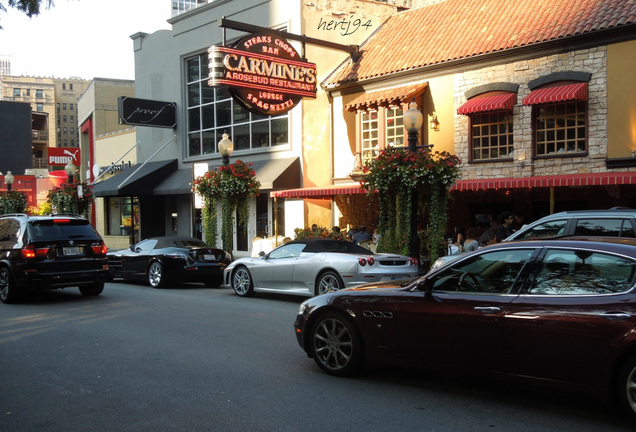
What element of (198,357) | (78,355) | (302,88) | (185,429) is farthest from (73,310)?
(302,88)

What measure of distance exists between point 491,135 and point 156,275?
32.5ft

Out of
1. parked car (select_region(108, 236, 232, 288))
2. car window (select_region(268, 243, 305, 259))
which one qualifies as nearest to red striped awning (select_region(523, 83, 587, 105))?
car window (select_region(268, 243, 305, 259))

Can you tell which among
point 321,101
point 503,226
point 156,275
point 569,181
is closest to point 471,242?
point 503,226

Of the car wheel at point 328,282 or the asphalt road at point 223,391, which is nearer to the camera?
the asphalt road at point 223,391

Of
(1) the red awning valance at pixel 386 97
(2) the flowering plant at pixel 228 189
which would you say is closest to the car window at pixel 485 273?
(1) the red awning valance at pixel 386 97

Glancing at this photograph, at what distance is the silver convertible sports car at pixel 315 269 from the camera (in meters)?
11.3

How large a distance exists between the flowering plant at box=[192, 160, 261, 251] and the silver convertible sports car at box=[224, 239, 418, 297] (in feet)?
16.8

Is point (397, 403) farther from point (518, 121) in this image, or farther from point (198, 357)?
point (518, 121)

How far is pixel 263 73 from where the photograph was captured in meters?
18.0

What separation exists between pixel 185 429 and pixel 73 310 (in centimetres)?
697

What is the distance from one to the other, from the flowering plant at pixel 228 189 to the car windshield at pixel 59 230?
6031 millimetres

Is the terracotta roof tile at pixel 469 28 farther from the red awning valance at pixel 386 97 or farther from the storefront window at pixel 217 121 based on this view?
the storefront window at pixel 217 121

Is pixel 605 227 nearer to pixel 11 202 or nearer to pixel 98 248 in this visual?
pixel 98 248

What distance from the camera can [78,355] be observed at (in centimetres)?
739
